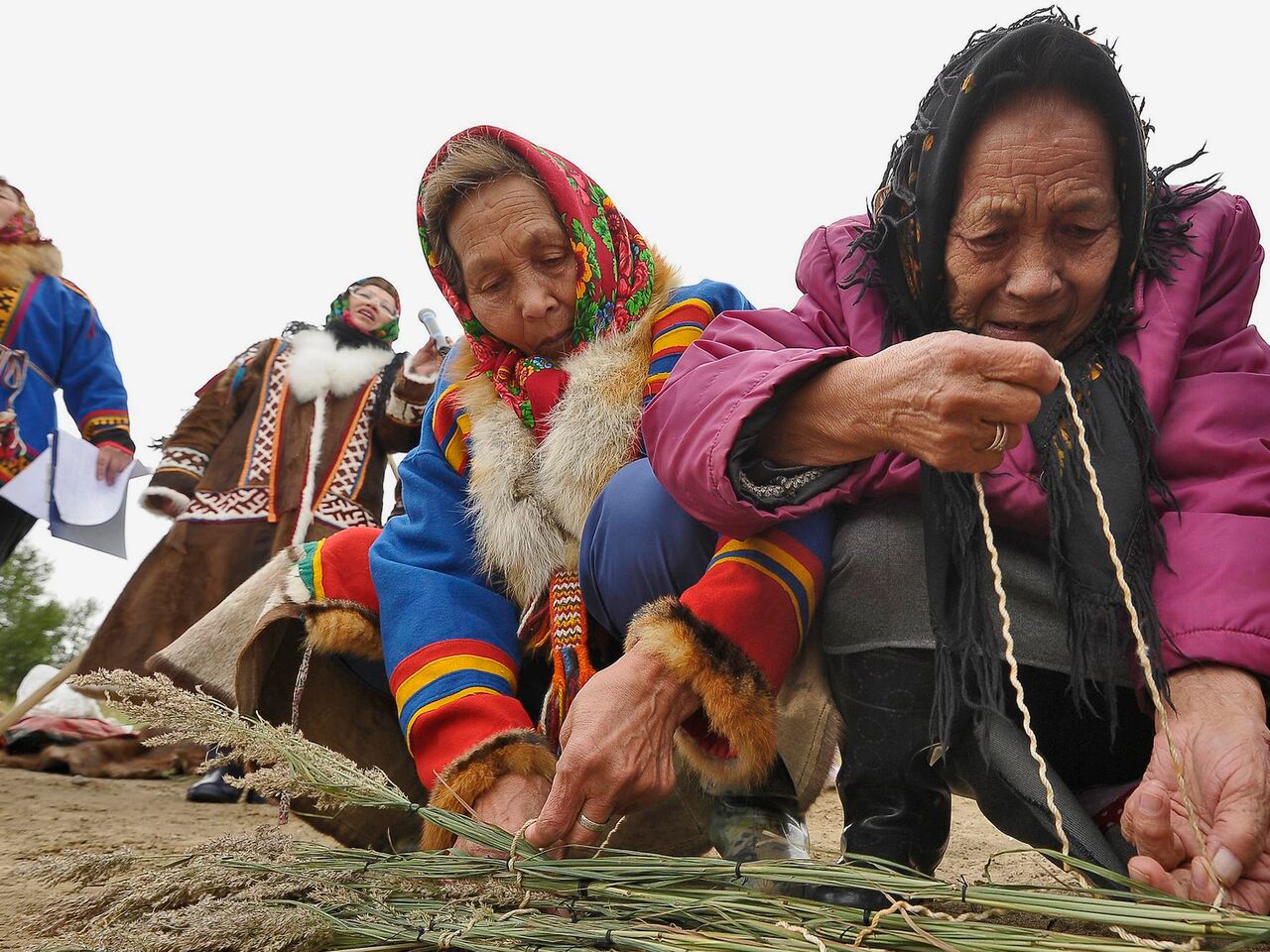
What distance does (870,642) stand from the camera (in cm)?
158

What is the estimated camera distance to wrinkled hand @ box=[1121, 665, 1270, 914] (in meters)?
1.19

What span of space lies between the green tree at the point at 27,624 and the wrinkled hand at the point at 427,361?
4.35 m

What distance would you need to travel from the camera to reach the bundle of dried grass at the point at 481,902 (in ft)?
3.64

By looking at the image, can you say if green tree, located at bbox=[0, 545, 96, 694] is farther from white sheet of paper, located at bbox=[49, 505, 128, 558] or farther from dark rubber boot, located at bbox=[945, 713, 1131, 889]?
dark rubber boot, located at bbox=[945, 713, 1131, 889]

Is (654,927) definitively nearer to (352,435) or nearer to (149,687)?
(149,687)

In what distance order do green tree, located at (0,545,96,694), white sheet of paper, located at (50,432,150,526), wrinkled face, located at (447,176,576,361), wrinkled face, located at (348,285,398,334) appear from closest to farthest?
wrinkled face, located at (447,176,576,361), white sheet of paper, located at (50,432,150,526), wrinkled face, located at (348,285,398,334), green tree, located at (0,545,96,694)

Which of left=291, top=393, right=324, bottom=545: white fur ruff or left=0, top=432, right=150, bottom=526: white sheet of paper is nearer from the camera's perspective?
left=0, top=432, right=150, bottom=526: white sheet of paper

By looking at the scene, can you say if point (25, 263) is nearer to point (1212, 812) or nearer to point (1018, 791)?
point (1018, 791)

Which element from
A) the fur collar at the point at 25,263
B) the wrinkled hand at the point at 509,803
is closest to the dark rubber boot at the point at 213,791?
the fur collar at the point at 25,263

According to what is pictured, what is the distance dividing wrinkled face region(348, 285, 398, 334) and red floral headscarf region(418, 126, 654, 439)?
3.13 m

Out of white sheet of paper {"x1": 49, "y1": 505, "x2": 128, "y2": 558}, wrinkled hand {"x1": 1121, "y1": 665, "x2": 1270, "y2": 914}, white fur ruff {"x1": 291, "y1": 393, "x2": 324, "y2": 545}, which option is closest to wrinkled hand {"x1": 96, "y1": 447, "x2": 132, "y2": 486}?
white sheet of paper {"x1": 49, "y1": 505, "x2": 128, "y2": 558}

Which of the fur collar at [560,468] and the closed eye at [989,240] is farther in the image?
the fur collar at [560,468]

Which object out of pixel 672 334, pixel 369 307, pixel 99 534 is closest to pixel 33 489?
pixel 99 534

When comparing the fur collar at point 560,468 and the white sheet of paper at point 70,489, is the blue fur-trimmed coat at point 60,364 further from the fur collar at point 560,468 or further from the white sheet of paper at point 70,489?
the fur collar at point 560,468
